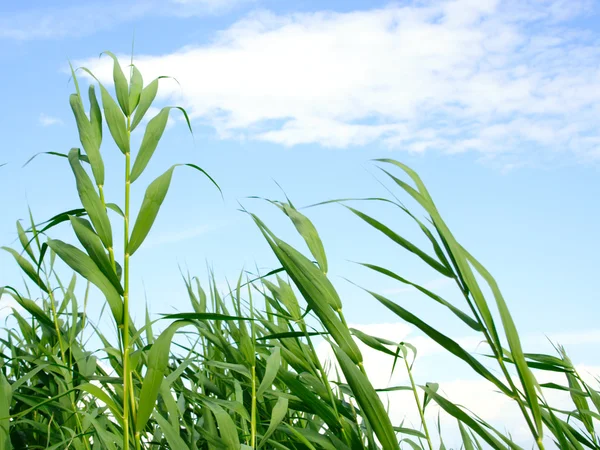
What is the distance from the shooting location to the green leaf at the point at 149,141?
1.25m

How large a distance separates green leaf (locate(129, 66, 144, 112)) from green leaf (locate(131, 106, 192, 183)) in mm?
61

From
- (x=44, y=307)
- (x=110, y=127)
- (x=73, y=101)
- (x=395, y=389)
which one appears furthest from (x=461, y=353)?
(x=44, y=307)

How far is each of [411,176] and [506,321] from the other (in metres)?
0.29

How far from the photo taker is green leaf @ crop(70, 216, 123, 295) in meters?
1.16

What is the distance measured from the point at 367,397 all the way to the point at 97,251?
55cm

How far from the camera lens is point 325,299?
3.38 feet

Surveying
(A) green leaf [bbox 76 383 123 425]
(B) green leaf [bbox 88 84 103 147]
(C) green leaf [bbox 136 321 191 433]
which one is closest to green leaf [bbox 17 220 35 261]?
(B) green leaf [bbox 88 84 103 147]

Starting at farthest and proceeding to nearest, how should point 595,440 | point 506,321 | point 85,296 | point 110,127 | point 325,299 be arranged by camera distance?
1. point 85,296
2. point 595,440
3. point 110,127
4. point 325,299
5. point 506,321

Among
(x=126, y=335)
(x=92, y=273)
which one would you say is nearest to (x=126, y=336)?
(x=126, y=335)

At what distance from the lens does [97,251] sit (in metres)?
1.16

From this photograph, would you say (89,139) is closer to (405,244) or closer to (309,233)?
(309,233)

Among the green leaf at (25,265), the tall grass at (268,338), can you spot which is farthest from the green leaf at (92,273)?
the green leaf at (25,265)

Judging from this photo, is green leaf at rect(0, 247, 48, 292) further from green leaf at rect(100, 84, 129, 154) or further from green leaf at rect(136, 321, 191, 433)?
green leaf at rect(136, 321, 191, 433)

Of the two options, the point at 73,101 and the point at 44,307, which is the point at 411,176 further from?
the point at 44,307
